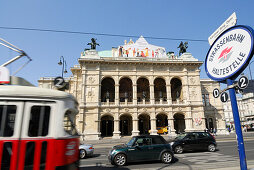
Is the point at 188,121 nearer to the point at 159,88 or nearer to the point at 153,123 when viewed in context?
the point at 153,123

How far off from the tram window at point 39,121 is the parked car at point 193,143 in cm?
938

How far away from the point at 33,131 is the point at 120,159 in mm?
4990

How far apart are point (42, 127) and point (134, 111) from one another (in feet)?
83.3

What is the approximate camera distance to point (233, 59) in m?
3.95

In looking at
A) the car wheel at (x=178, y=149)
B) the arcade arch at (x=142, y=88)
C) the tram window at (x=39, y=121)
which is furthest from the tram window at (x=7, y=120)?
the arcade arch at (x=142, y=88)

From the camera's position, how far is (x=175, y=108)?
1175 inches

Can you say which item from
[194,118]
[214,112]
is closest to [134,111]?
[194,118]

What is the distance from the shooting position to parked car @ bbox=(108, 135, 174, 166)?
7535 mm

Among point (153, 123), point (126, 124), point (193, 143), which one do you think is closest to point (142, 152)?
point (193, 143)

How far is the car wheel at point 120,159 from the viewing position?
24.4ft

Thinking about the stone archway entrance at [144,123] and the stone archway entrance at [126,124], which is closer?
the stone archway entrance at [126,124]

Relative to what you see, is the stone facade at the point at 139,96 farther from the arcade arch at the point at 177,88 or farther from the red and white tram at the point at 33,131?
the red and white tram at the point at 33,131

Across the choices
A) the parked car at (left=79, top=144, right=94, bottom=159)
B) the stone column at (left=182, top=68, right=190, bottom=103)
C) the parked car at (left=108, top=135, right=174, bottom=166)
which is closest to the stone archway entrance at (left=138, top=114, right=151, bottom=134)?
the stone column at (left=182, top=68, right=190, bottom=103)

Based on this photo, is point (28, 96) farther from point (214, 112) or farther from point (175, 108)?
point (214, 112)
